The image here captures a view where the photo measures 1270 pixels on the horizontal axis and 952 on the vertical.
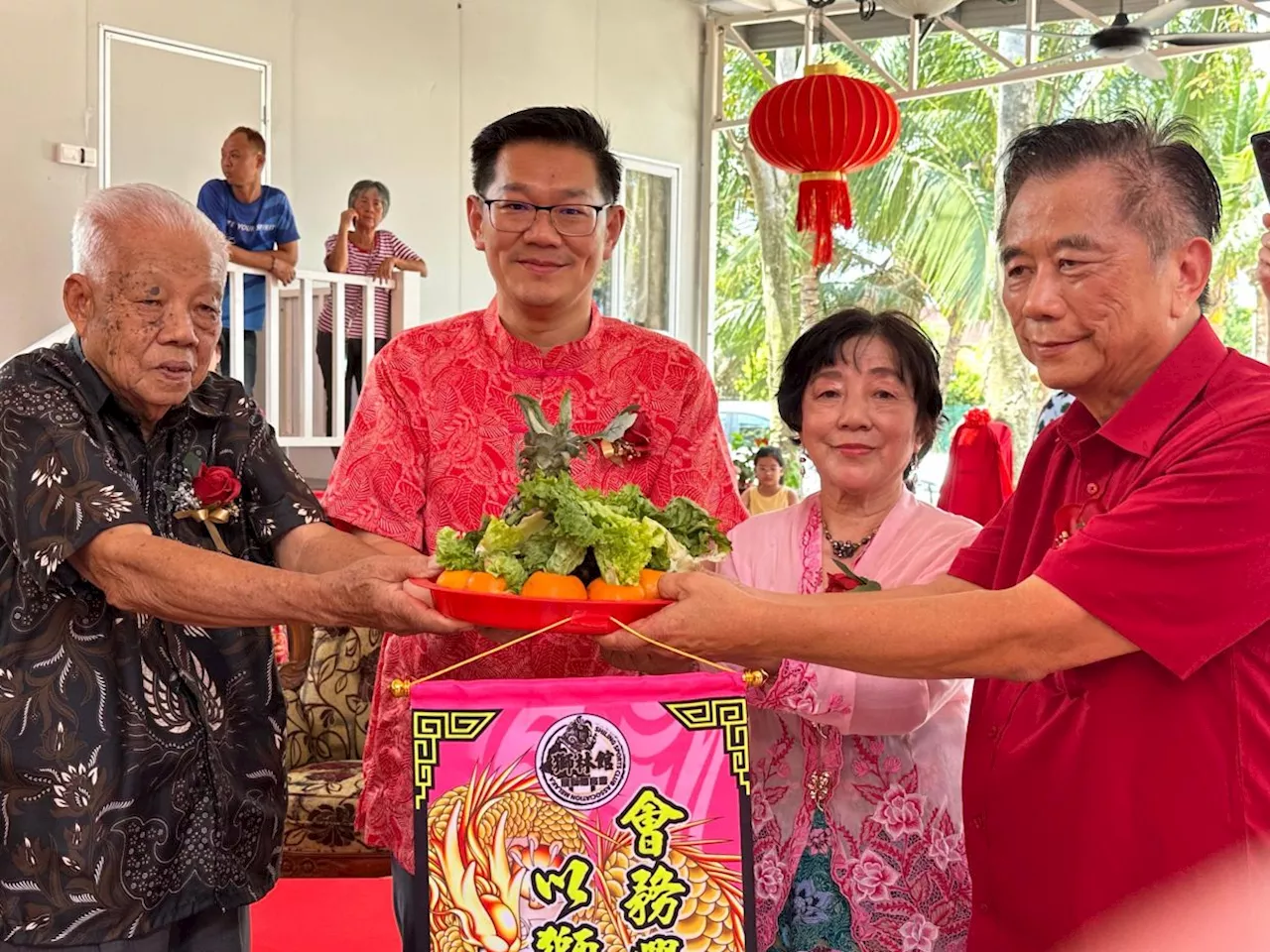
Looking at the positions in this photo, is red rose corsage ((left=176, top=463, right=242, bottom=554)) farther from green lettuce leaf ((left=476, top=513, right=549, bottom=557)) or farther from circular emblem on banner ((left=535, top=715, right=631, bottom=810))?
circular emblem on banner ((left=535, top=715, right=631, bottom=810))

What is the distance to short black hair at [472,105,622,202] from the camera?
7.03 feet

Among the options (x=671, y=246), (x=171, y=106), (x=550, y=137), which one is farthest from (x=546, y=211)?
(x=671, y=246)

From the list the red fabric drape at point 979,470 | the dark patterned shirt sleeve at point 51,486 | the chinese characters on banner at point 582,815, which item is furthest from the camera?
the red fabric drape at point 979,470

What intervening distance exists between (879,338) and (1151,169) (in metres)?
0.63

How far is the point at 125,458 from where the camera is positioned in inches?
73.5

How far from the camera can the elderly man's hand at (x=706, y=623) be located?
5.35 ft

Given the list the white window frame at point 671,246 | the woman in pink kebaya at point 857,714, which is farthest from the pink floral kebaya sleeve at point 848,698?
the white window frame at point 671,246

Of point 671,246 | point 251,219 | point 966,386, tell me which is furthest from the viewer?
point 966,386

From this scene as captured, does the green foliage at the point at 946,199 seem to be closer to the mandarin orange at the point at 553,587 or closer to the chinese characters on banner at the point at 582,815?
the mandarin orange at the point at 553,587

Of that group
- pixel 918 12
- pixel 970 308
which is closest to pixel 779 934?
pixel 918 12

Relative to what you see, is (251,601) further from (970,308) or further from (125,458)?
(970,308)

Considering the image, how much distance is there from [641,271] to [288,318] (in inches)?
164

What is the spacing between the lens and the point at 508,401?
7.11 feet

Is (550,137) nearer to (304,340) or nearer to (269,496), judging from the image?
(269,496)
